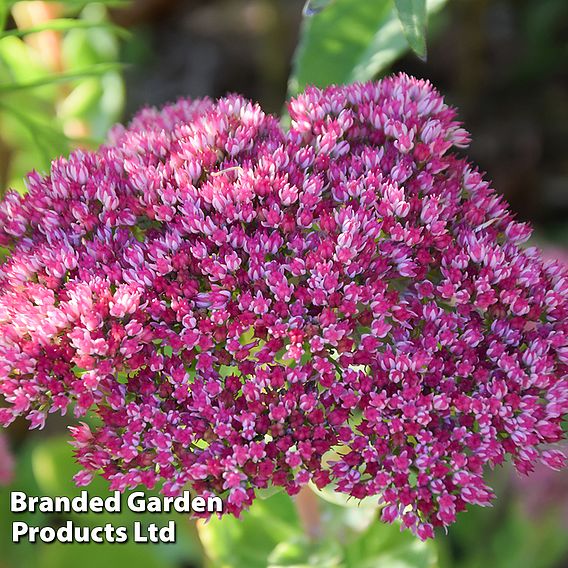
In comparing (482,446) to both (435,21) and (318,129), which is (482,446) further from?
(435,21)

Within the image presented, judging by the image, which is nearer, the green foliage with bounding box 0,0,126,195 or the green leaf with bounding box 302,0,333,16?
the green leaf with bounding box 302,0,333,16

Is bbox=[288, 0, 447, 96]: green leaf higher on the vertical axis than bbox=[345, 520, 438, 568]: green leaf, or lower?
higher

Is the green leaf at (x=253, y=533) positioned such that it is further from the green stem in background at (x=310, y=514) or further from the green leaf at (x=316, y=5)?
the green leaf at (x=316, y=5)

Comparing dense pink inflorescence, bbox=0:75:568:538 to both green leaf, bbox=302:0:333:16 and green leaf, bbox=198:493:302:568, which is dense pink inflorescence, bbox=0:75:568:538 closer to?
green leaf, bbox=302:0:333:16

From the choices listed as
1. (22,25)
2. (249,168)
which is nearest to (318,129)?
(249,168)

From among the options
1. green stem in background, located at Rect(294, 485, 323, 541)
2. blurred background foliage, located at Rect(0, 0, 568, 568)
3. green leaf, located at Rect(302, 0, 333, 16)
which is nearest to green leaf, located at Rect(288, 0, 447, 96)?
blurred background foliage, located at Rect(0, 0, 568, 568)

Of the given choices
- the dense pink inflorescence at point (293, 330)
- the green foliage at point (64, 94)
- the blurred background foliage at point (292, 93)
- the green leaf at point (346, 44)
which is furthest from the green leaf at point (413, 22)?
the green foliage at point (64, 94)
